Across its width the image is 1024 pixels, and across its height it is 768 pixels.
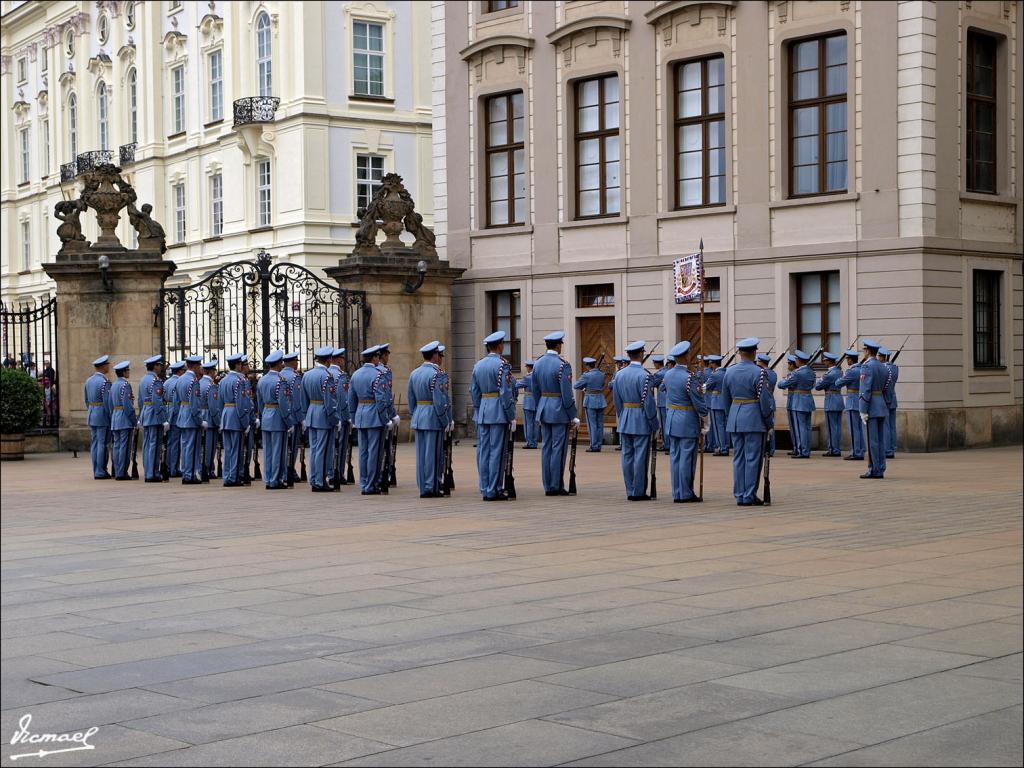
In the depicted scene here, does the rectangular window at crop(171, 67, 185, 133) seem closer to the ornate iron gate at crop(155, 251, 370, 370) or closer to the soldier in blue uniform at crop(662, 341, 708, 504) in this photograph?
the ornate iron gate at crop(155, 251, 370, 370)

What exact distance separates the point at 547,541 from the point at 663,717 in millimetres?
6607

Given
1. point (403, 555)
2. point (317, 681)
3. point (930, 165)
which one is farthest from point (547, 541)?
point (930, 165)

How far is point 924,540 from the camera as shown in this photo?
1177cm

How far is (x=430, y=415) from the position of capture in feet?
54.7

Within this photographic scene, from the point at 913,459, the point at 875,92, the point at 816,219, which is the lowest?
the point at 913,459

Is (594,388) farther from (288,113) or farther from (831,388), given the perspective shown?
(288,113)

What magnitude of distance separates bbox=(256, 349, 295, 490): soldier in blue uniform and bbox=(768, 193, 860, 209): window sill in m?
9.68

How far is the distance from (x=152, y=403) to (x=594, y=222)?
1034 cm

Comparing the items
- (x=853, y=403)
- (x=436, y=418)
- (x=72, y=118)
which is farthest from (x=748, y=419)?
(x=72, y=118)

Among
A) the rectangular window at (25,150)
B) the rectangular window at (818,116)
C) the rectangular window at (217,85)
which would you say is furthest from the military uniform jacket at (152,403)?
the rectangular window at (217,85)

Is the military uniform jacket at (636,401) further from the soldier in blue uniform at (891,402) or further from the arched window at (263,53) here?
the arched window at (263,53)

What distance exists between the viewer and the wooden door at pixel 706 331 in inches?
1030

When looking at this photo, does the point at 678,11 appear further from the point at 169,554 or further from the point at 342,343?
the point at 169,554

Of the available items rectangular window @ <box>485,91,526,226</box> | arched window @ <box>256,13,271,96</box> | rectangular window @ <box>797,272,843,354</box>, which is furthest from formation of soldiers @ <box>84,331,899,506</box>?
arched window @ <box>256,13,271,96</box>
